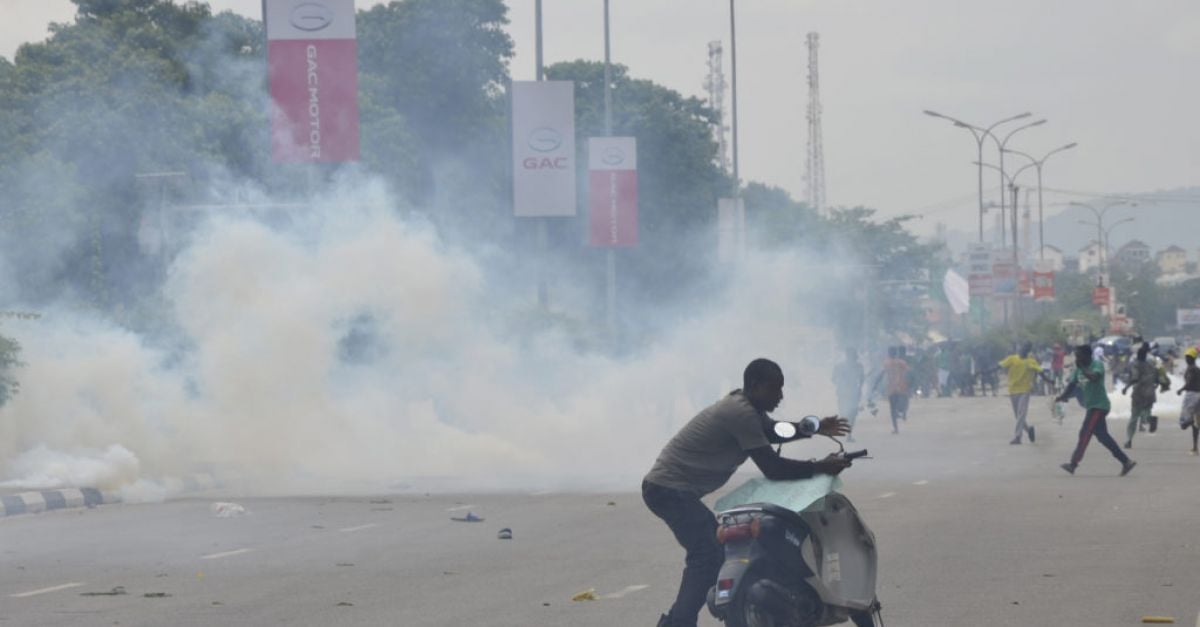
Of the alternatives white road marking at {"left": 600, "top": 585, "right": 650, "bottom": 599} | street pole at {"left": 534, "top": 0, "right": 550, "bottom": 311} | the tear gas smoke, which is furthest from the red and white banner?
white road marking at {"left": 600, "top": 585, "right": 650, "bottom": 599}

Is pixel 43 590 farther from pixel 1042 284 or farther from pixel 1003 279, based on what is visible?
pixel 1042 284

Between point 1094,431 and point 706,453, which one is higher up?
point 706,453

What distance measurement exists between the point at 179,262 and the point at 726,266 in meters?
28.3

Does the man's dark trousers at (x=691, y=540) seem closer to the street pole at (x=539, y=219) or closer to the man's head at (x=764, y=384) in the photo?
the man's head at (x=764, y=384)

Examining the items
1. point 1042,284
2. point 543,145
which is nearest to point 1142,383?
point 543,145

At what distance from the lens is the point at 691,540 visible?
8750 millimetres

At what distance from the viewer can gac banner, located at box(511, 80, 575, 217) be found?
33500mm

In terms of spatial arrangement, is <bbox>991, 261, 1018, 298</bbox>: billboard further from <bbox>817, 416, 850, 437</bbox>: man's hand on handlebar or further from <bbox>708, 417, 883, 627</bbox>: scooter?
<bbox>708, 417, 883, 627</bbox>: scooter

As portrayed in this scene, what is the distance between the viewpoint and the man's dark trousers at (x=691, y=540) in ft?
28.6

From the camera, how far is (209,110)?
35812 millimetres

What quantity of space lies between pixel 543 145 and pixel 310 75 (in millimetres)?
8487

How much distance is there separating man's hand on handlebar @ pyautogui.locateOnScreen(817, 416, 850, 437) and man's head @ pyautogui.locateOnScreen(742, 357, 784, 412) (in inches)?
8.9

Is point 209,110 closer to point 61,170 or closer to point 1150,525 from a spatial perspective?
point 61,170

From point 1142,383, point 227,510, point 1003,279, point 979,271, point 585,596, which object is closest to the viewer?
point 585,596
